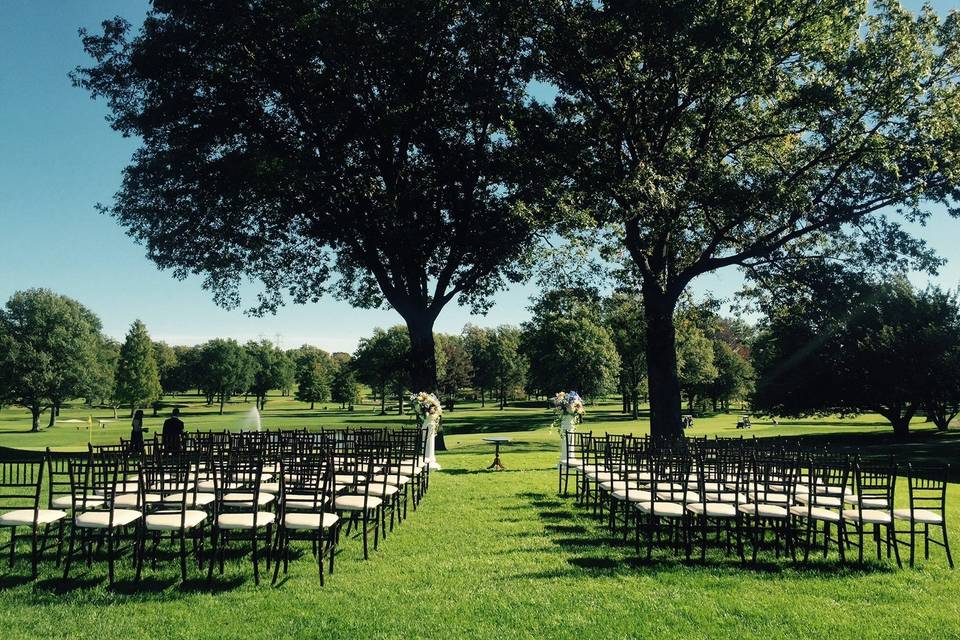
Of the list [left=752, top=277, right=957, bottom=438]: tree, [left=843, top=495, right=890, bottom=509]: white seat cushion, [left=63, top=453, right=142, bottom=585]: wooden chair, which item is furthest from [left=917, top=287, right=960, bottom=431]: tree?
[left=63, top=453, right=142, bottom=585]: wooden chair

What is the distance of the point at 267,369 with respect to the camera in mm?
80750

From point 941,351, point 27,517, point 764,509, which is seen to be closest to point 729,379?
point 941,351

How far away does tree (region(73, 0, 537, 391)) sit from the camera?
21.0 m

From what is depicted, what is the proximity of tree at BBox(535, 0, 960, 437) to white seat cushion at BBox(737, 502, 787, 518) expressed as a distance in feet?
39.0

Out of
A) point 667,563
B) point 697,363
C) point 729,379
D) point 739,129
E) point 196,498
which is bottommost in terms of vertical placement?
point 667,563

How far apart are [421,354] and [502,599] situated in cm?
1861

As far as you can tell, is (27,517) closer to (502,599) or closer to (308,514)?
(308,514)

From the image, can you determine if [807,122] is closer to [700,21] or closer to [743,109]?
[743,109]

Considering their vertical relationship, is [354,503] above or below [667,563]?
above

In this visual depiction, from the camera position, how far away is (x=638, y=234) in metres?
21.1

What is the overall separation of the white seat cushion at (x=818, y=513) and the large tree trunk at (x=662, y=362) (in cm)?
1357

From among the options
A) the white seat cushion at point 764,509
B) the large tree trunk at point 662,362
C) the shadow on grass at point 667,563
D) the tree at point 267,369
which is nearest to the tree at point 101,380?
the tree at point 267,369

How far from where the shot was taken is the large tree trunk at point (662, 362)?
2164 cm

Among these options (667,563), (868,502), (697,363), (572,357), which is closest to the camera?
(667,563)
